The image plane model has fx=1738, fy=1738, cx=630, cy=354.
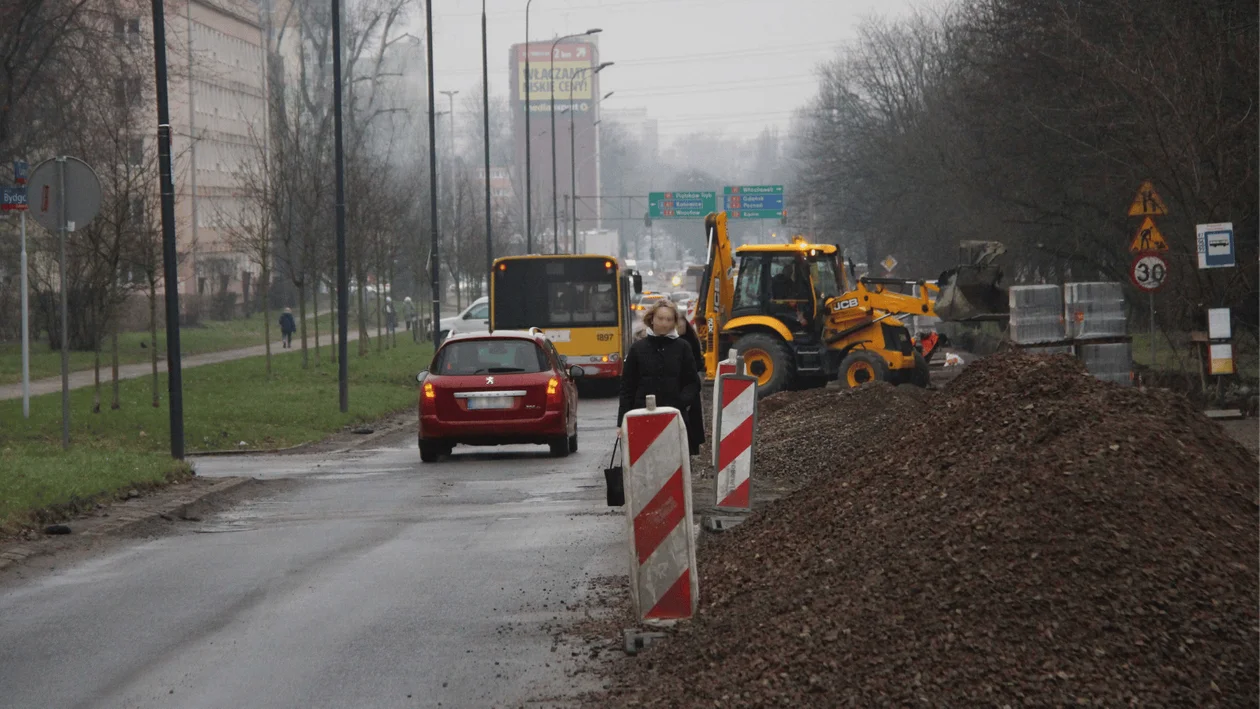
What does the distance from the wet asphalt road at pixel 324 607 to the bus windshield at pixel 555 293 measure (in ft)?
62.8

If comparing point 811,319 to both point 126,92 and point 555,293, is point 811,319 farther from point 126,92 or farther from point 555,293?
point 126,92

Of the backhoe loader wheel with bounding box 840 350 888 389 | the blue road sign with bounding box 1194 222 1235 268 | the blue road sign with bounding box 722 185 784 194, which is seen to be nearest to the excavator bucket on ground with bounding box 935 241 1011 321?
the backhoe loader wheel with bounding box 840 350 888 389

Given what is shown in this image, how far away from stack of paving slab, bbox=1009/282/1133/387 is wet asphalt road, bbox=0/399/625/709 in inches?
474

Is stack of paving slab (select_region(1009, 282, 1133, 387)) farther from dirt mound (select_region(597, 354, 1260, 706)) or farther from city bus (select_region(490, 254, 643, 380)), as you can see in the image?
dirt mound (select_region(597, 354, 1260, 706))

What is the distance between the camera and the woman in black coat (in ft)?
39.8

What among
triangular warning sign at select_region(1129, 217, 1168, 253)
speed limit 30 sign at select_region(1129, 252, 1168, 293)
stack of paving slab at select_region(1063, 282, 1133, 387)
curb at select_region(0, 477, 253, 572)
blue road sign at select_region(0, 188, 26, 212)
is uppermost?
blue road sign at select_region(0, 188, 26, 212)

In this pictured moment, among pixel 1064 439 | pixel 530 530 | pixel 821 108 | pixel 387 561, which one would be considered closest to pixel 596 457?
pixel 530 530

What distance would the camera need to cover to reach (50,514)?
1328cm

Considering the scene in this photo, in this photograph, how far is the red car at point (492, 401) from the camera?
782 inches

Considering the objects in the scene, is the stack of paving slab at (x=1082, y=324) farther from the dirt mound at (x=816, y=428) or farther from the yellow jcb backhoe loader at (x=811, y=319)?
the dirt mound at (x=816, y=428)

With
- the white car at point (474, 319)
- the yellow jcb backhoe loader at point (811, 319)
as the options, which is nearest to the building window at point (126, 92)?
the white car at point (474, 319)

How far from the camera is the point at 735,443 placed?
497 inches

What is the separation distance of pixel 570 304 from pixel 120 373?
41.8ft

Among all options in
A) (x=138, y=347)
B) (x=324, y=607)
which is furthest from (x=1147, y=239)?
(x=138, y=347)
